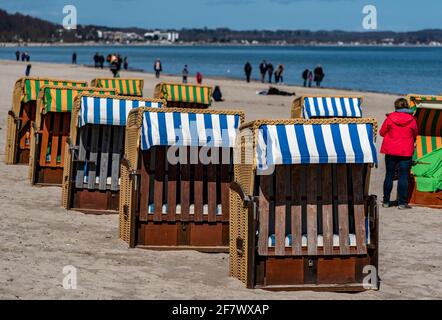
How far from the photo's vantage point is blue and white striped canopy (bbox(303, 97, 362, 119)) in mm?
19391

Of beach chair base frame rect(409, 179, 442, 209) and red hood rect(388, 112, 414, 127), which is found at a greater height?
red hood rect(388, 112, 414, 127)

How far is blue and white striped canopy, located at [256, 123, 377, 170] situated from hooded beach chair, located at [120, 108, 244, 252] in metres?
1.73

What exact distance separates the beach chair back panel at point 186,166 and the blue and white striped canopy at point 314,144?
1.73 meters

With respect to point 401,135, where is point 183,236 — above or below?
below

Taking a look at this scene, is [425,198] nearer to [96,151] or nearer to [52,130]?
[96,151]

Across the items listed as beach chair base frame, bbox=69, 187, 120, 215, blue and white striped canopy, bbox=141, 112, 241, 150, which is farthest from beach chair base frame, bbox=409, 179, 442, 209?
blue and white striped canopy, bbox=141, 112, 241, 150

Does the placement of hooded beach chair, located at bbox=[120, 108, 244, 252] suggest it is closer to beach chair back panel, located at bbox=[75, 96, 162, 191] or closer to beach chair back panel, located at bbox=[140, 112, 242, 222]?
beach chair back panel, located at bbox=[140, 112, 242, 222]

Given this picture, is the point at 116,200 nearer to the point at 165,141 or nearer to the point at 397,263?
the point at 165,141

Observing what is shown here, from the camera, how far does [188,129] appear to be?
10891mm

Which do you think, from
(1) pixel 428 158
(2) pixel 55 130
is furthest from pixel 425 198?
(2) pixel 55 130

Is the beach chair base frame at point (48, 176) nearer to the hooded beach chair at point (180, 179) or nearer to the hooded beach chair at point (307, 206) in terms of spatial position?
the hooded beach chair at point (180, 179)

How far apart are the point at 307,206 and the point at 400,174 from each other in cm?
543

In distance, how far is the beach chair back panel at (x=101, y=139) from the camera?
12953 millimetres

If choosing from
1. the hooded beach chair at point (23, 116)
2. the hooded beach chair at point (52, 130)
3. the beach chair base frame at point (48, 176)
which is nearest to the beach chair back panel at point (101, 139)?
the hooded beach chair at point (52, 130)
